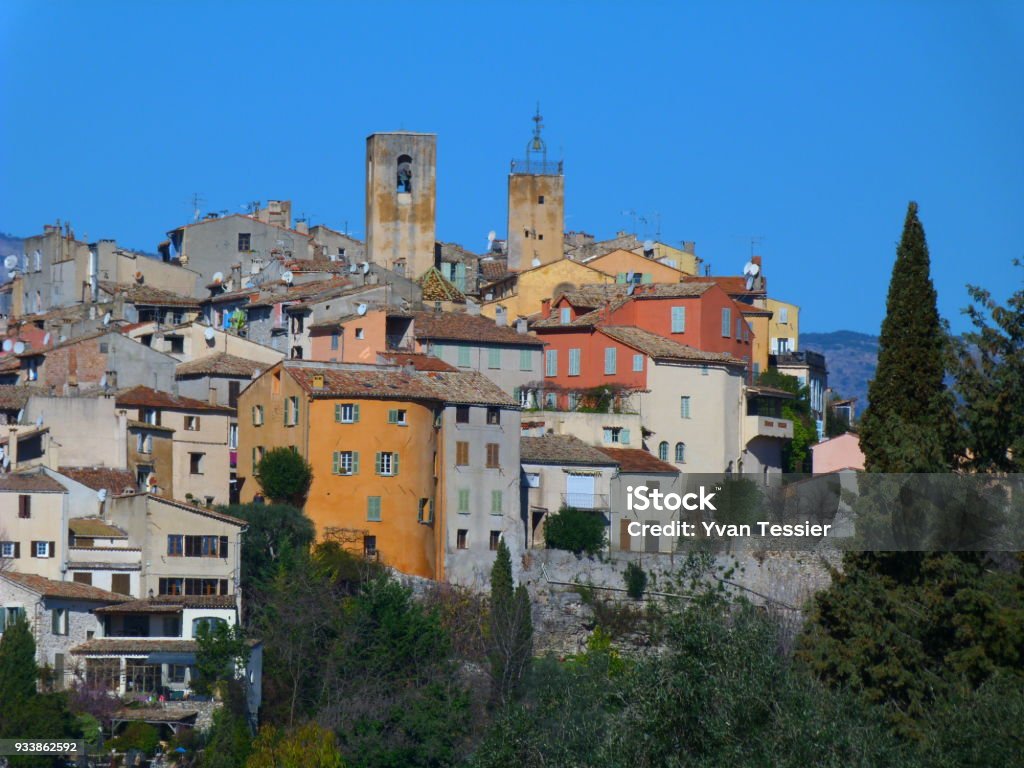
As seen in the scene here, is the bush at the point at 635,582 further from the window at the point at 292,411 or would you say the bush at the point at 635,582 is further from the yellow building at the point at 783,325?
the yellow building at the point at 783,325

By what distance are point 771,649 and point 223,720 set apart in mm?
16089

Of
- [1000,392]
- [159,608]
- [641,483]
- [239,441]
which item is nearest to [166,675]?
[159,608]

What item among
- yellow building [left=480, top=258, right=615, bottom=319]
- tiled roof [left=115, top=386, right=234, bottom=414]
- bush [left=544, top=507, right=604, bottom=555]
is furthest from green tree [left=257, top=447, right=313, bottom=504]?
yellow building [left=480, top=258, right=615, bottom=319]

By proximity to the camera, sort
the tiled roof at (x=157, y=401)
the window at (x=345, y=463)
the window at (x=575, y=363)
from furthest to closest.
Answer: the window at (x=575, y=363) < the tiled roof at (x=157, y=401) < the window at (x=345, y=463)

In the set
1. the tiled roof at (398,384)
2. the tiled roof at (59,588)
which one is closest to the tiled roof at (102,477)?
the tiled roof at (59,588)

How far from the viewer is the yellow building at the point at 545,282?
7625 centimetres

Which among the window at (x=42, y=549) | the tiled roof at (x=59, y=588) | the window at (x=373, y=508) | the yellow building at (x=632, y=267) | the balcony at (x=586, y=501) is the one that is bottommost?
the tiled roof at (x=59, y=588)

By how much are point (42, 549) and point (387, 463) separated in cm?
859

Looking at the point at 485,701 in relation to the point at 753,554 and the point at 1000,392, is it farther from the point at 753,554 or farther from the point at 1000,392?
the point at 1000,392

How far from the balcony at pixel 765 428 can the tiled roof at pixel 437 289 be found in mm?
11914

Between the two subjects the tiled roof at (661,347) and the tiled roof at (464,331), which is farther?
the tiled roof at (464,331)

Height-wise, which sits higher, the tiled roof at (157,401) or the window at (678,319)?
the window at (678,319)

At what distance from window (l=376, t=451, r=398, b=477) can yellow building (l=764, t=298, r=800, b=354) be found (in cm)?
2566

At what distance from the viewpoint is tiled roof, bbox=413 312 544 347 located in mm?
67500
